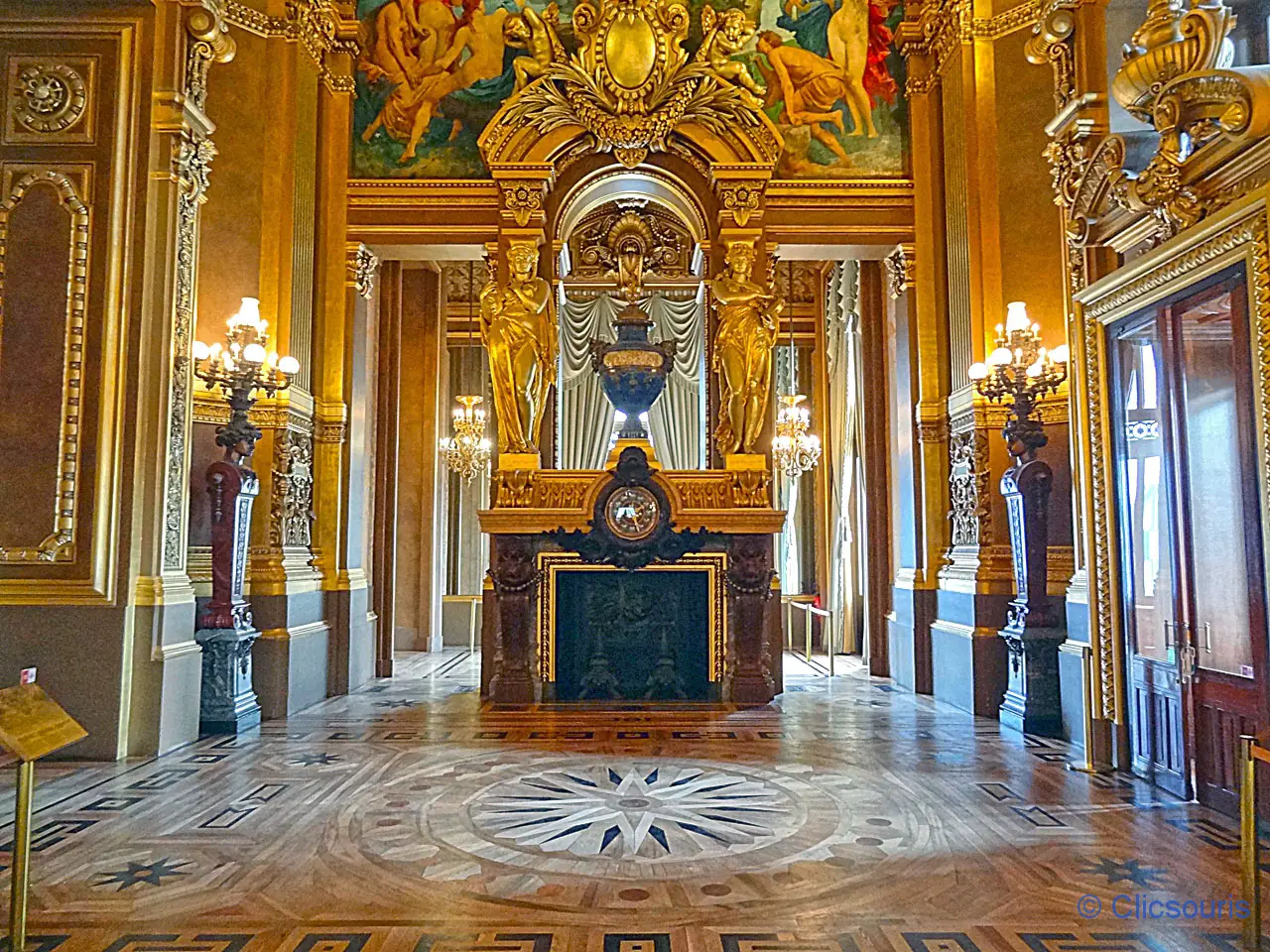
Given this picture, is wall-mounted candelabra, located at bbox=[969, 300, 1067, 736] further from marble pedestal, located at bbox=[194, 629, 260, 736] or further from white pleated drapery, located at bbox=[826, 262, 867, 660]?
marble pedestal, located at bbox=[194, 629, 260, 736]

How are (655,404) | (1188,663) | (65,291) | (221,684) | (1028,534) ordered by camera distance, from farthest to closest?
(655,404) → (1028,534) → (221,684) → (65,291) → (1188,663)

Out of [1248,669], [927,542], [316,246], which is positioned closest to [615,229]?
[316,246]

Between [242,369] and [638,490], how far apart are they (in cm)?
362

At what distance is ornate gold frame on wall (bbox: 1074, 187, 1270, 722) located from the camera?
450 cm

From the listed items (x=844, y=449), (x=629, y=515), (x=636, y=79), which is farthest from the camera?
(x=844, y=449)

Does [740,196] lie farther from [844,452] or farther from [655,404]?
[655,404]

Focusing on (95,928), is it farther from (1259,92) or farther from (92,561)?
(1259,92)

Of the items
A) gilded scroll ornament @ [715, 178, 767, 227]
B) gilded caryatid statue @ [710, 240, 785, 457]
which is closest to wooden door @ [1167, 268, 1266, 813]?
gilded caryatid statue @ [710, 240, 785, 457]

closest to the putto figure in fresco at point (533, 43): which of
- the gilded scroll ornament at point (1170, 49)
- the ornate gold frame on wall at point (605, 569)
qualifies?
the ornate gold frame on wall at point (605, 569)

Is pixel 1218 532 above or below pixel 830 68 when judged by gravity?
below

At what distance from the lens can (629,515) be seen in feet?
28.7

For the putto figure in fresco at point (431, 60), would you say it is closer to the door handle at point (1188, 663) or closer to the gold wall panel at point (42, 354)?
the gold wall panel at point (42, 354)

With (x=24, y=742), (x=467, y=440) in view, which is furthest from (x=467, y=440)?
(x=24, y=742)

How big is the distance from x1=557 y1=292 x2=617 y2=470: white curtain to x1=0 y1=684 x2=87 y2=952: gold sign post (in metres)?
12.3
